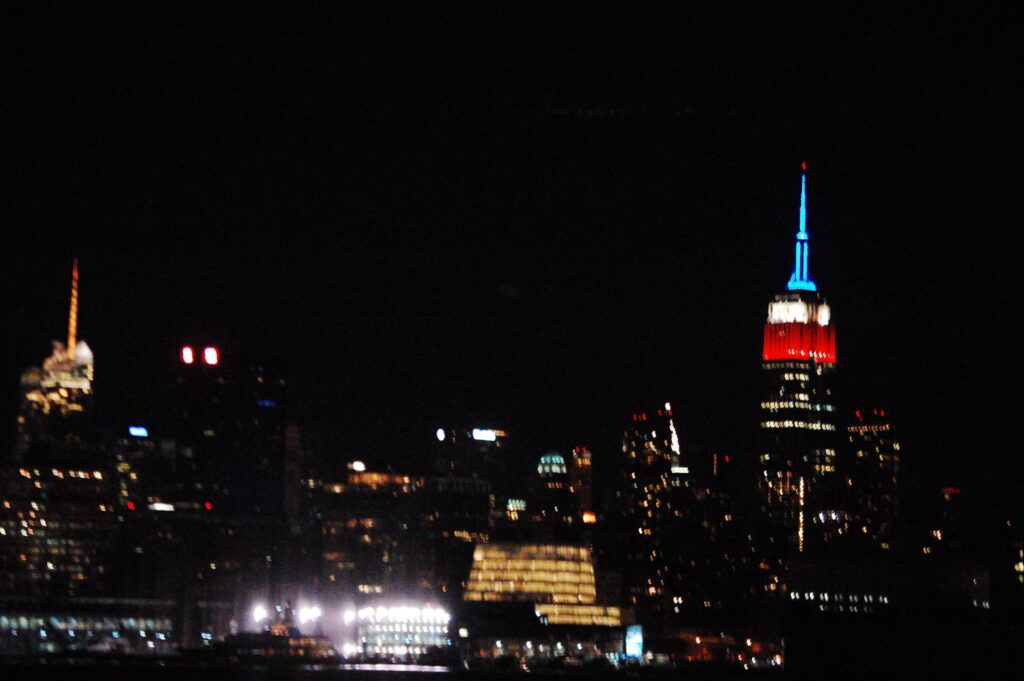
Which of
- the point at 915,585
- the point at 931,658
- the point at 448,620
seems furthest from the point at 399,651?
the point at 931,658

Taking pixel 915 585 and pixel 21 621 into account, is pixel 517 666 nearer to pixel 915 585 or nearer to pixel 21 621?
pixel 915 585

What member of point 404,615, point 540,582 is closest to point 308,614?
point 404,615

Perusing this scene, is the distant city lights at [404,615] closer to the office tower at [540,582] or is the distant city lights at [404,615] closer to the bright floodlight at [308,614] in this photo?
the office tower at [540,582]

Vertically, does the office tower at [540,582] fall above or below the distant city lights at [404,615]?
above

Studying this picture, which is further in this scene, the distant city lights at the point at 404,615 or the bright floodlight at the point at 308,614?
the bright floodlight at the point at 308,614

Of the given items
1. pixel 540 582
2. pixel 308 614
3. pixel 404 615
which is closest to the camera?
pixel 404 615

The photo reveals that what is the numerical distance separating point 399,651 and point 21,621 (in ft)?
113

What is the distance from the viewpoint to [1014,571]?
16512 centimetres

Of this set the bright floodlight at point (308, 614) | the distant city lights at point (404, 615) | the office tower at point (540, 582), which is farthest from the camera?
the bright floodlight at point (308, 614)

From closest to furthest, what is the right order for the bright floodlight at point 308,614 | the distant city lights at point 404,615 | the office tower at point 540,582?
the distant city lights at point 404,615 < the office tower at point 540,582 < the bright floodlight at point 308,614

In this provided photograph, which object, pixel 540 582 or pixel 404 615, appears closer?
pixel 404 615

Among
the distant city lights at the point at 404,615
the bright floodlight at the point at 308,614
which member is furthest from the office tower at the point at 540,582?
the bright floodlight at the point at 308,614

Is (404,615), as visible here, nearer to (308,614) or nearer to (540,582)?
(308,614)

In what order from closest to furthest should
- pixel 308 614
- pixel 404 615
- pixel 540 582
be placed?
pixel 404 615 < pixel 540 582 < pixel 308 614
